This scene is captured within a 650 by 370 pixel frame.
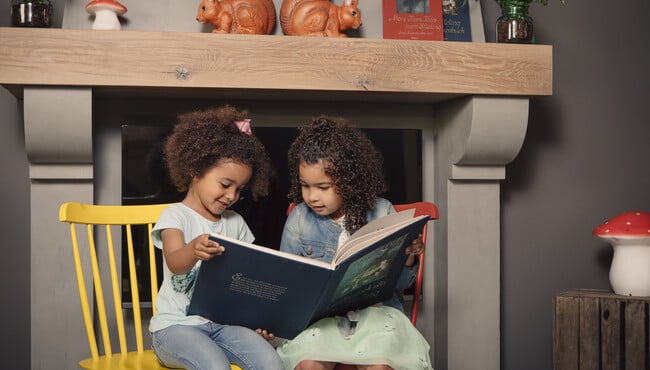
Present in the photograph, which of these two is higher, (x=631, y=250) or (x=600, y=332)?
(x=631, y=250)

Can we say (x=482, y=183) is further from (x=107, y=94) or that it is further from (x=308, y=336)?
(x=107, y=94)

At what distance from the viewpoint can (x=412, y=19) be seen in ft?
7.63

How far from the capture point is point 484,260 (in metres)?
2.44

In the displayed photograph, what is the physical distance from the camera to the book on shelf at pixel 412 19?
232 cm

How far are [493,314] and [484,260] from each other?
0.60ft

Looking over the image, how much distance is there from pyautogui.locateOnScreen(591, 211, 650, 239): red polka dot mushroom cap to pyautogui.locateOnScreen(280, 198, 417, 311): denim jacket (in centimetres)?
81

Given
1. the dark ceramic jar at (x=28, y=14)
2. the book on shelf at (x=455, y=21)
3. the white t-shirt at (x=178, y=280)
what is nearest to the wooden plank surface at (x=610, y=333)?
the book on shelf at (x=455, y=21)

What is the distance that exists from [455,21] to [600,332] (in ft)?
3.57

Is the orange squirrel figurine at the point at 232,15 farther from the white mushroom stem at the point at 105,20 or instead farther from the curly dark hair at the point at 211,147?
the curly dark hair at the point at 211,147

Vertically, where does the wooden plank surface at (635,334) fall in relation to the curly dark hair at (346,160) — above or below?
below

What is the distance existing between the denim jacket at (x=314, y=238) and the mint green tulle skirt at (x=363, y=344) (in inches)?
5.9

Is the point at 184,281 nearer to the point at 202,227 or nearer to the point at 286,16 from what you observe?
the point at 202,227

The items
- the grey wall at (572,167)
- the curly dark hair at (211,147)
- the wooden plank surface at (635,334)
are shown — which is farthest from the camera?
the grey wall at (572,167)

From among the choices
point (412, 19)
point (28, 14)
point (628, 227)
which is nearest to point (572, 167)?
point (628, 227)
